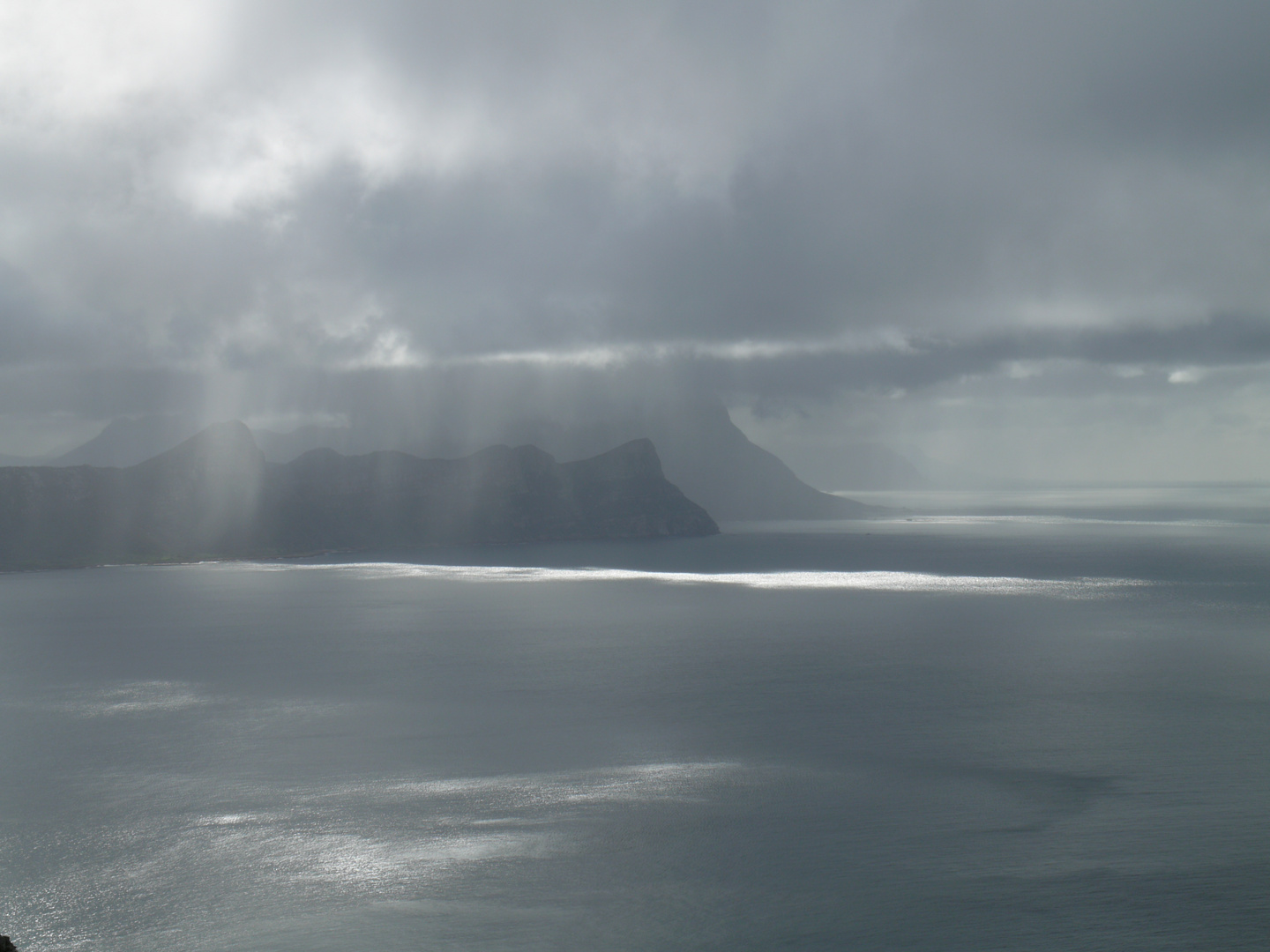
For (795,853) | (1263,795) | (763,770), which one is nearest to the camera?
(795,853)

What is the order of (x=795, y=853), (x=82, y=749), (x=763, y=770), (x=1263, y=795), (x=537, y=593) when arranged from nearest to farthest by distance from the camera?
(x=795, y=853) < (x=1263, y=795) < (x=763, y=770) < (x=82, y=749) < (x=537, y=593)

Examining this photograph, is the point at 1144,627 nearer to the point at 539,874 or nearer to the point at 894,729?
the point at 894,729

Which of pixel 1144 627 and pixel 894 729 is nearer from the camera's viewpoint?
pixel 894 729

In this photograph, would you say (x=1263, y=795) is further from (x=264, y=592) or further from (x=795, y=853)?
(x=264, y=592)

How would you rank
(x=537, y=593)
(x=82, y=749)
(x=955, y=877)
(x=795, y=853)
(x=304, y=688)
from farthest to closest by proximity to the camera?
1. (x=537, y=593)
2. (x=304, y=688)
3. (x=82, y=749)
4. (x=795, y=853)
5. (x=955, y=877)

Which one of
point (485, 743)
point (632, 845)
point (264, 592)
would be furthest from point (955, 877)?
point (264, 592)

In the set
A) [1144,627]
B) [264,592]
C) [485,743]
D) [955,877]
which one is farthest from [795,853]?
[264,592]
